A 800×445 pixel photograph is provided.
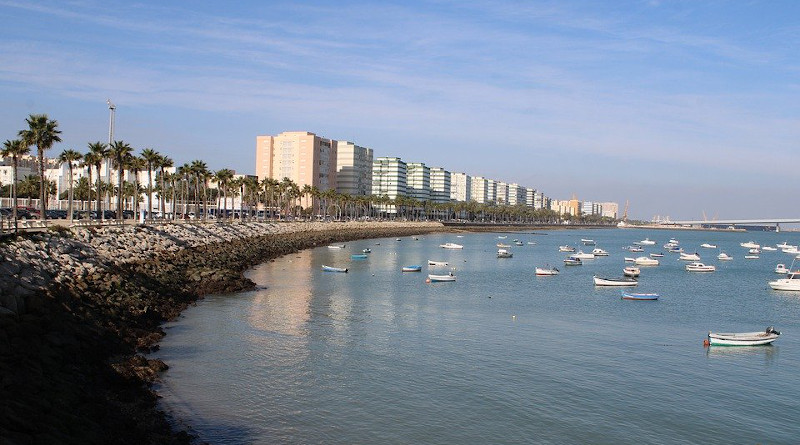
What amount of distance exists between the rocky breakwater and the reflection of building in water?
3.67 meters

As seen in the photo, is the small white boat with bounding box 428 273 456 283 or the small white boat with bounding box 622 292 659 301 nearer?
the small white boat with bounding box 622 292 659 301

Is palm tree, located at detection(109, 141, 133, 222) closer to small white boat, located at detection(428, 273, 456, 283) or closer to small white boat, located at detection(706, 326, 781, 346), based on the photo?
small white boat, located at detection(428, 273, 456, 283)

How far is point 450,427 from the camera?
24.0 metres

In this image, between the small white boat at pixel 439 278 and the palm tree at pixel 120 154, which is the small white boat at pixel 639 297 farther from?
the palm tree at pixel 120 154

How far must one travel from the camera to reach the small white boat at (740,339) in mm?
39219

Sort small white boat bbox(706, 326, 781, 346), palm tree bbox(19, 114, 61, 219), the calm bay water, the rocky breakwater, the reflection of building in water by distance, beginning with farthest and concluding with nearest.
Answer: palm tree bbox(19, 114, 61, 219), the reflection of building in water, small white boat bbox(706, 326, 781, 346), the calm bay water, the rocky breakwater

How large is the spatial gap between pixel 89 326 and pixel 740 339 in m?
36.0

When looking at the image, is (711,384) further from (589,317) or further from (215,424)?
(215,424)

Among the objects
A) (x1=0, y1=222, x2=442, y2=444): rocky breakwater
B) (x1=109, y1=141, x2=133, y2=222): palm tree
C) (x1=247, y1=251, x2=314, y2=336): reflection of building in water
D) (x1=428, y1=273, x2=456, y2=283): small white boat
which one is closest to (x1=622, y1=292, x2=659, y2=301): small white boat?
(x1=428, y1=273, x2=456, y2=283): small white boat

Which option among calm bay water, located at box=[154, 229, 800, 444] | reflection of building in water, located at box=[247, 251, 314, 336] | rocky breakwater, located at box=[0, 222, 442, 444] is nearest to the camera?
rocky breakwater, located at box=[0, 222, 442, 444]

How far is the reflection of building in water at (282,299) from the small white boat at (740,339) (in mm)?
24435

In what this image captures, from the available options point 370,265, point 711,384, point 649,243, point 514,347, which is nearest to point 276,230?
point 370,265

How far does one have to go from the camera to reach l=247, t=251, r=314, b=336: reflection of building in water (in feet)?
132

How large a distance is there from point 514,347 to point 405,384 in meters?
10.2
